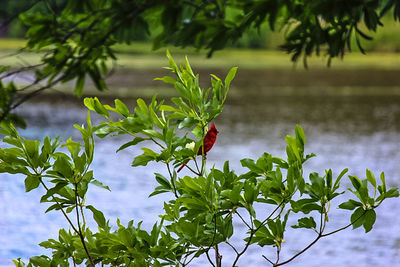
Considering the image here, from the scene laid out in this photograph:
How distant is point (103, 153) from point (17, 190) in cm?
172

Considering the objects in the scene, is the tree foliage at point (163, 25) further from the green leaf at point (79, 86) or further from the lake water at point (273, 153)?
the lake water at point (273, 153)

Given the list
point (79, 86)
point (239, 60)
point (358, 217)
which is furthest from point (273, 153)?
point (239, 60)

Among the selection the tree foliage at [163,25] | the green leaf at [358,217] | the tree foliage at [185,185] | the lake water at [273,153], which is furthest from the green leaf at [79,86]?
the green leaf at [358,217]

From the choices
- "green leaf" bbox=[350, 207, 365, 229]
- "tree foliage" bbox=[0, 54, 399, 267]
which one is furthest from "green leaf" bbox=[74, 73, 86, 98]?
"green leaf" bbox=[350, 207, 365, 229]

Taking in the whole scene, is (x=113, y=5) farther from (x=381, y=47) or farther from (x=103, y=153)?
(x=381, y=47)

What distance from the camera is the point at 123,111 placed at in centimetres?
183

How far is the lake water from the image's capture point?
4.54 m

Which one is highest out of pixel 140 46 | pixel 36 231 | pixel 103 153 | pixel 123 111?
pixel 123 111

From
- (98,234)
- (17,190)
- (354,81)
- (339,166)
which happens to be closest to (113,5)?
(98,234)

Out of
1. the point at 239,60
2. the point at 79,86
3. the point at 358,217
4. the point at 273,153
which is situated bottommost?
the point at 239,60

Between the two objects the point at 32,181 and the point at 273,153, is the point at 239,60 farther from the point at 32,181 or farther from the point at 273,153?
the point at 32,181

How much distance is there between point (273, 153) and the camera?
7.63m

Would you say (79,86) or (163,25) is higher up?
(163,25)

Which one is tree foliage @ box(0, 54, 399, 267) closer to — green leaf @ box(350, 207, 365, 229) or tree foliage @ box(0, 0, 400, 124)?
green leaf @ box(350, 207, 365, 229)
